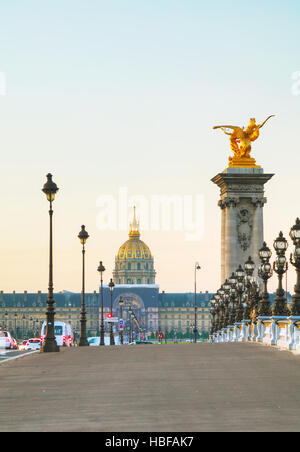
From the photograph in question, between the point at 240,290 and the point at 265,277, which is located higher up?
the point at 265,277

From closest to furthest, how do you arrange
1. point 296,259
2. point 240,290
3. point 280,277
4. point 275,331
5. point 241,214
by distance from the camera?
point 296,259 < point 275,331 < point 280,277 < point 240,290 < point 241,214

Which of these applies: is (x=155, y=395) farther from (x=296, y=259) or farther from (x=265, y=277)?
(x=265, y=277)

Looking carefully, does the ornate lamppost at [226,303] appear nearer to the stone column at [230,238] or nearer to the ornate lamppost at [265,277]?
the stone column at [230,238]

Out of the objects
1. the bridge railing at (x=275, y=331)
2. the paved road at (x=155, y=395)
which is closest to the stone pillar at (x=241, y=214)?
the bridge railing at (x=275, y=331)

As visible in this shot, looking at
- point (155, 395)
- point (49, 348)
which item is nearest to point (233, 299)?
point (49, 348)

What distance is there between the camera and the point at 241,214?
3570 inches

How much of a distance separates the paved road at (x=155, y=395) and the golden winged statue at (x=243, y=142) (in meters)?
66.4

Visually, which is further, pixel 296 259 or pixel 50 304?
pixel 50 304

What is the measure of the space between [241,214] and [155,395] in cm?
7379

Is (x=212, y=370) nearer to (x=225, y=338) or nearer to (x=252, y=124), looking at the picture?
(x=225, y=338)

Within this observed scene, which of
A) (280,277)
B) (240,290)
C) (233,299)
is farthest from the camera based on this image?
(233,299)

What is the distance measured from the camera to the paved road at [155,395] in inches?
551
